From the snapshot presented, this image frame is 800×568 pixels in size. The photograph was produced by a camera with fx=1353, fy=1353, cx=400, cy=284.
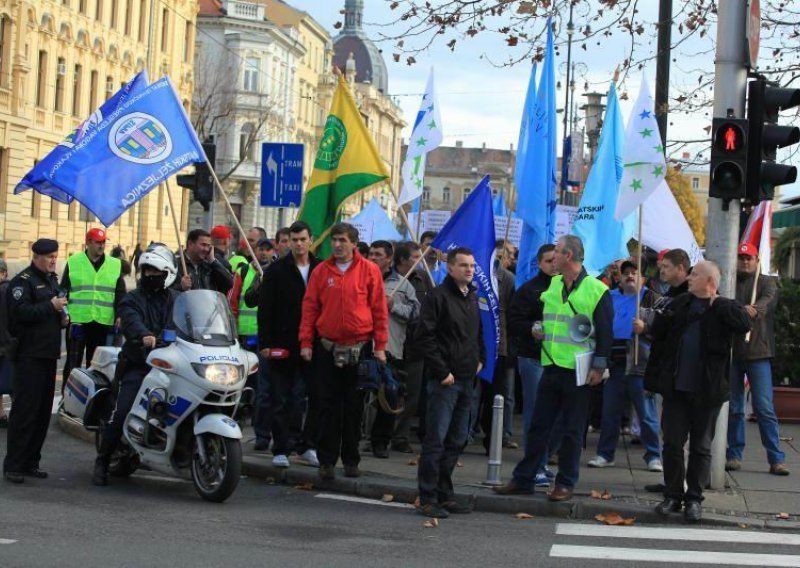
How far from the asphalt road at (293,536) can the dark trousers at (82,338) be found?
5.00m

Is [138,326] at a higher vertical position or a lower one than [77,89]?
lower

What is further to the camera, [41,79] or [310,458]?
[41,79]

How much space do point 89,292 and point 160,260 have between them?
5.11 m

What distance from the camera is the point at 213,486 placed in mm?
9828

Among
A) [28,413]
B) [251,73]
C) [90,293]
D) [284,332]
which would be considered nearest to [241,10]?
[251,73]

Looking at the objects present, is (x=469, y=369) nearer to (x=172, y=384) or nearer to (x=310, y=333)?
(x=310, y=333)

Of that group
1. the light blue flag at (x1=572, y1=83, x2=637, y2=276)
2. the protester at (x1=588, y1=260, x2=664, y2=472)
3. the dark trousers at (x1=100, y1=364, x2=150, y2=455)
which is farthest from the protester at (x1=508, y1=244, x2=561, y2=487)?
the dark trousers at (x1=100, y1=364, x2=150, y2=455)

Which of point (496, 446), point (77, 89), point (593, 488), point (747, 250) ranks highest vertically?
point (77, 89)

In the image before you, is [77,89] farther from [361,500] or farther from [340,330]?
[361,500]

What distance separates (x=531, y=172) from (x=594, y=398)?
2.52 m

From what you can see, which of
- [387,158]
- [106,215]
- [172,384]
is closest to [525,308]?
[172,384]

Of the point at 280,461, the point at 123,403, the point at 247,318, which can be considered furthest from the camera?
the point at 247,318

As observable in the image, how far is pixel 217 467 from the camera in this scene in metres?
9.81

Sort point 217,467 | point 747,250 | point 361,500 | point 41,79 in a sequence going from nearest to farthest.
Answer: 1. point 217,467
2. point 361,500
3. point 747,250
4. point 41,79
